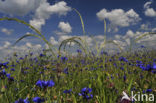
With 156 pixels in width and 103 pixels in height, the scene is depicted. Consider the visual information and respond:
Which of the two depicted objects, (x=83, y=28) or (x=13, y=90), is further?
(x=13, y=90)

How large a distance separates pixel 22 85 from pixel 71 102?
1510mm

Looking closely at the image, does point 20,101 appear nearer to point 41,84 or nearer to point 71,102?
point 41,84

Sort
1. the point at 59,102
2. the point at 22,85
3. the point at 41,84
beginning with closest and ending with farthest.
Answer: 1. the point at 41,84
2. the point at 59,102
3. the point at 22,85

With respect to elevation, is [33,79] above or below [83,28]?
below

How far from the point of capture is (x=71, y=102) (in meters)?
2.37

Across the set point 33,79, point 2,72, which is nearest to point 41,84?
point 2,72

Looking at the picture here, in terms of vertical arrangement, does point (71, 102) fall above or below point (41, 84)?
below

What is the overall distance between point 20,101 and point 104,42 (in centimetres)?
133

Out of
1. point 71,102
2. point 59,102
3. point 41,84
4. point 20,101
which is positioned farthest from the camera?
point 71,102

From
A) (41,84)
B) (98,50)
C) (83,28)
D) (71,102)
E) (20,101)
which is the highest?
(83,28)

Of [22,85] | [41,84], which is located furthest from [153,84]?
[22,85]

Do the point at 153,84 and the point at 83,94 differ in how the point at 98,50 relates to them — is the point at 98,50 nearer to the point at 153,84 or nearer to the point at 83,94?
the point at 83,94

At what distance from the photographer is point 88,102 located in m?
2.32

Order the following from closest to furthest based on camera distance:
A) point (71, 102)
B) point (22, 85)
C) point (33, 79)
Answer: point (71, 102), point (22, 85), point (33, 79)
